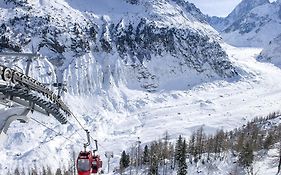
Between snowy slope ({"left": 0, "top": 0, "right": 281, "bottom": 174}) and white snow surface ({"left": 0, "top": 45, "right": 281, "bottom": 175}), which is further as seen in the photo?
snowy slope ({"left": 0, "top": 0, "right": 281, "bottom": 174})

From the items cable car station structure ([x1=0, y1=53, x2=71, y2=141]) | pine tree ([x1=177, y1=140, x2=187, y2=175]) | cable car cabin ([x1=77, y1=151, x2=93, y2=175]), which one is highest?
cable car station structure ([x1=0, y1=53, x2=71, y2=141])

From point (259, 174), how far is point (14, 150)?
3032 inches

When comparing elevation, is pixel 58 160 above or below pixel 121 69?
below

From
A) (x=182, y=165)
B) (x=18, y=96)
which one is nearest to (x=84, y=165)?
(x=18, y=96)

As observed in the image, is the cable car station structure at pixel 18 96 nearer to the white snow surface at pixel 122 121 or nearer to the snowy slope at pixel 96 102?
the white snow surface at pixel 122 121

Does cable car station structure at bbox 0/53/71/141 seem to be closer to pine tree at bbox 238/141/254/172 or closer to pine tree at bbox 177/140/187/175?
pine tree at bbox 177/140/187/175

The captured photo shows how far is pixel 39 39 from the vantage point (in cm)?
18638

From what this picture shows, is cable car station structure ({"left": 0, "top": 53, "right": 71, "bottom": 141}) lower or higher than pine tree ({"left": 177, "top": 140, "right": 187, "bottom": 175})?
higher

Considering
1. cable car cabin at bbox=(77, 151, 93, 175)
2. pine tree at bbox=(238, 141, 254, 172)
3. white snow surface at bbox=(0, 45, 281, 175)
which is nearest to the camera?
cable car cabin at bbox=(77, 151, 93, 175)

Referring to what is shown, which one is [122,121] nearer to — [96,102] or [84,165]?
[96,102]

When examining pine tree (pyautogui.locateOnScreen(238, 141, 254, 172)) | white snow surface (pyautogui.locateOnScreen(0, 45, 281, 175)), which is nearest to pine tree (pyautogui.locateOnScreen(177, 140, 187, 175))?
white snow surface (pyautogui.locateOnScreen(0, 45, 281, 175))

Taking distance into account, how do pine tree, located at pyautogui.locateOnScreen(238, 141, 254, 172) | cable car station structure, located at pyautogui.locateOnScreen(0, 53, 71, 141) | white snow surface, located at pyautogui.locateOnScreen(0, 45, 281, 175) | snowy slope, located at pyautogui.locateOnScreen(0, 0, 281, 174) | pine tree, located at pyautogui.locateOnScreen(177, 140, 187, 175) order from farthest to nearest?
snowy slope, located at pyautogui.locateOnScreen(0, 0, 281, 174) → white snow surface, located at pyautogui.locateOnScreen(0, 45, 281, 175) → pine tree, located at pyautogui.locateOnScreen(177, 140, 187, 175) → pine tree, located at pyautogui.locateOnScreen(238, 141, 254, 172) → cable car station structure, located at pyautogui.locateOnScreen(0, 53, 71, 141)

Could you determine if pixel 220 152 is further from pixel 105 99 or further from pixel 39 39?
pixel 39 39

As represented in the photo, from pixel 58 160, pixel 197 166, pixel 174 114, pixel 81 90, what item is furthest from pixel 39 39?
pixel 197 166
